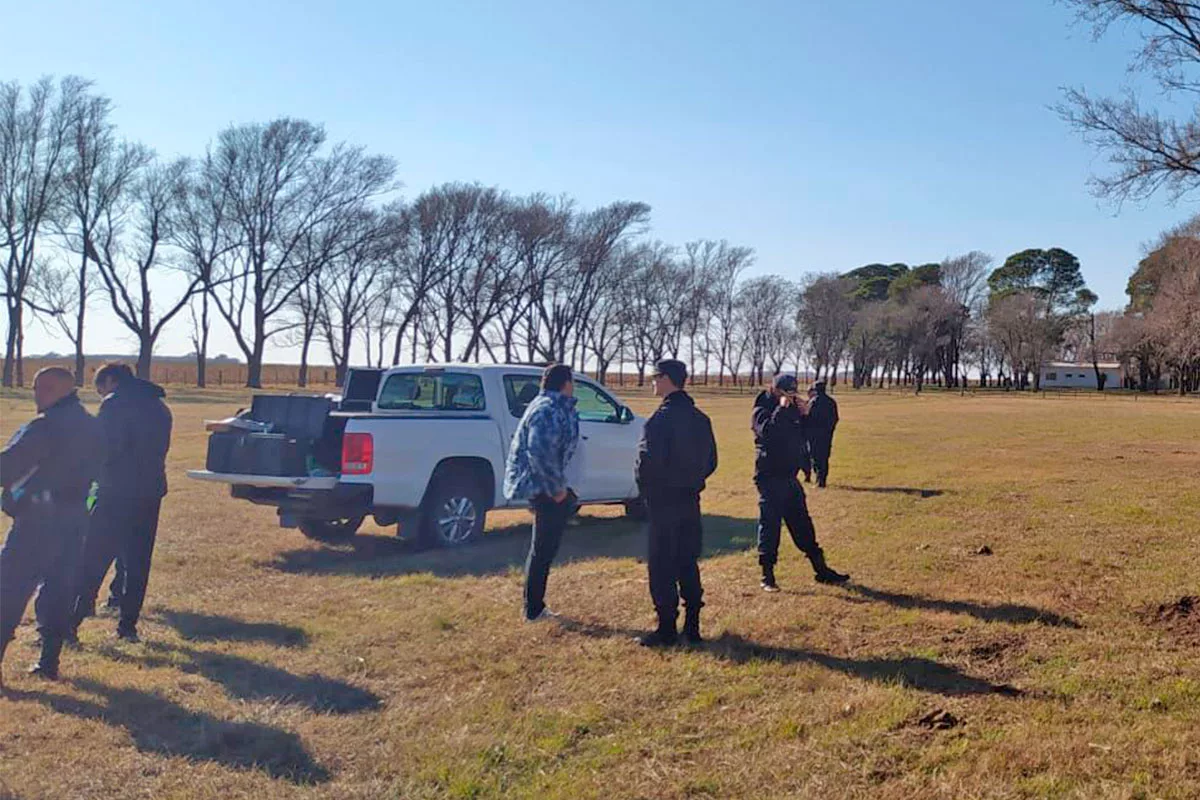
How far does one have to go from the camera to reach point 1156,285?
79.4 metres

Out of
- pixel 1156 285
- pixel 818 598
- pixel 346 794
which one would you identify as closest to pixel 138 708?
pixel 346 794

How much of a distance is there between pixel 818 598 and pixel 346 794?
408 cm

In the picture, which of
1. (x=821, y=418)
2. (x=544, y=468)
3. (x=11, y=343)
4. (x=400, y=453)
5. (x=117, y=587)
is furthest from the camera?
(x=11, y=343)

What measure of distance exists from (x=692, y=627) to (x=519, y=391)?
498 centimetres

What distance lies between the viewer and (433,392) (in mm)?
10789

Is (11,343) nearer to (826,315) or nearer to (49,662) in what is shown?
(49,662)

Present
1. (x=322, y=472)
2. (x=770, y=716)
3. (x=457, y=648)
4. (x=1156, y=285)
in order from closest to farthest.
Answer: (x=770, y=716) < (x=457, y=648) < (x=322, y=472) < (x=1156, y=285)

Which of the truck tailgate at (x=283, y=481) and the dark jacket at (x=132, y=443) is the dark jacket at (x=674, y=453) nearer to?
the dark jacket at (x=132, y=443)

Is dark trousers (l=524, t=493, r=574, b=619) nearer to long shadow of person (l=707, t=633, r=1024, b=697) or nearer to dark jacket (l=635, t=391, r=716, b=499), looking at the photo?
dark jacket (l=635, t=391, r=716, b=499)

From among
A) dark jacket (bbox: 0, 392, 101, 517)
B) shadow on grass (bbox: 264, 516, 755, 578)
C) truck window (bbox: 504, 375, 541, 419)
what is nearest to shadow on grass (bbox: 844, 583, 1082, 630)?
shadow on grass (bbox: 264, 516, 755, 578)

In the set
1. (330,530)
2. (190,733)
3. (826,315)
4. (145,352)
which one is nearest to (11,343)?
(145,352)

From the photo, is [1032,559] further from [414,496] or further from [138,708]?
[138,708]

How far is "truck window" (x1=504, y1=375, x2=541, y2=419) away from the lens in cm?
1066

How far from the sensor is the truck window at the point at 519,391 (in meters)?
10.7
